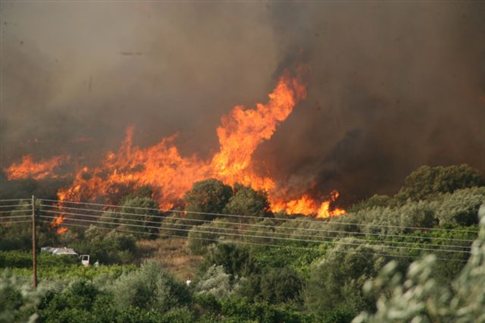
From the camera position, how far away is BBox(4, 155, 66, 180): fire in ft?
203

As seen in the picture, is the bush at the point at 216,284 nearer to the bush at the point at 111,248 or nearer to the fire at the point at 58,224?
the bush at the point at 111,248

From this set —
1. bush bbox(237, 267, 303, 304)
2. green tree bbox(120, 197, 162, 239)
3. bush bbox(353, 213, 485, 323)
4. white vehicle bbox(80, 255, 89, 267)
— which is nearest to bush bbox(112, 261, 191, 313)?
bush bbox(237, 267, 303, 304)

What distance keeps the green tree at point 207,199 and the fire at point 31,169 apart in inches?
454

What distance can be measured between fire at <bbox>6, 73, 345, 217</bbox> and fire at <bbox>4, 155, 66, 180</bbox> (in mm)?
2258

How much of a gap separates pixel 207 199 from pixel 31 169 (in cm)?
1421

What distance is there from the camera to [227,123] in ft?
214

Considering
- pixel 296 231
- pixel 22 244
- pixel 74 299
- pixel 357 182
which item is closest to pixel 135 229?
pixel 22 244

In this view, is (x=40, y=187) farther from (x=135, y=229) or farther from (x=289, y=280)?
(x=289, y=280)

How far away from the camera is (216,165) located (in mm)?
64750

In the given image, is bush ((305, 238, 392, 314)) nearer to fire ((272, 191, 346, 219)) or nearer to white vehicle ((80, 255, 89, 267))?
white vehicle ((80, 255, 89, 267))

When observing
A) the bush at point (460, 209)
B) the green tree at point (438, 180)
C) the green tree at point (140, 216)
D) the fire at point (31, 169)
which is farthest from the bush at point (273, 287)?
the fire at point (31, 169)

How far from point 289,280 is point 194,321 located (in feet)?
30.6

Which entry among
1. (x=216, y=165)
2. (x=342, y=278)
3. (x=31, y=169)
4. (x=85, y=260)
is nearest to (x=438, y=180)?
(x=216, y=165)

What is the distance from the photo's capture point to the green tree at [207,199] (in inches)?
2320
